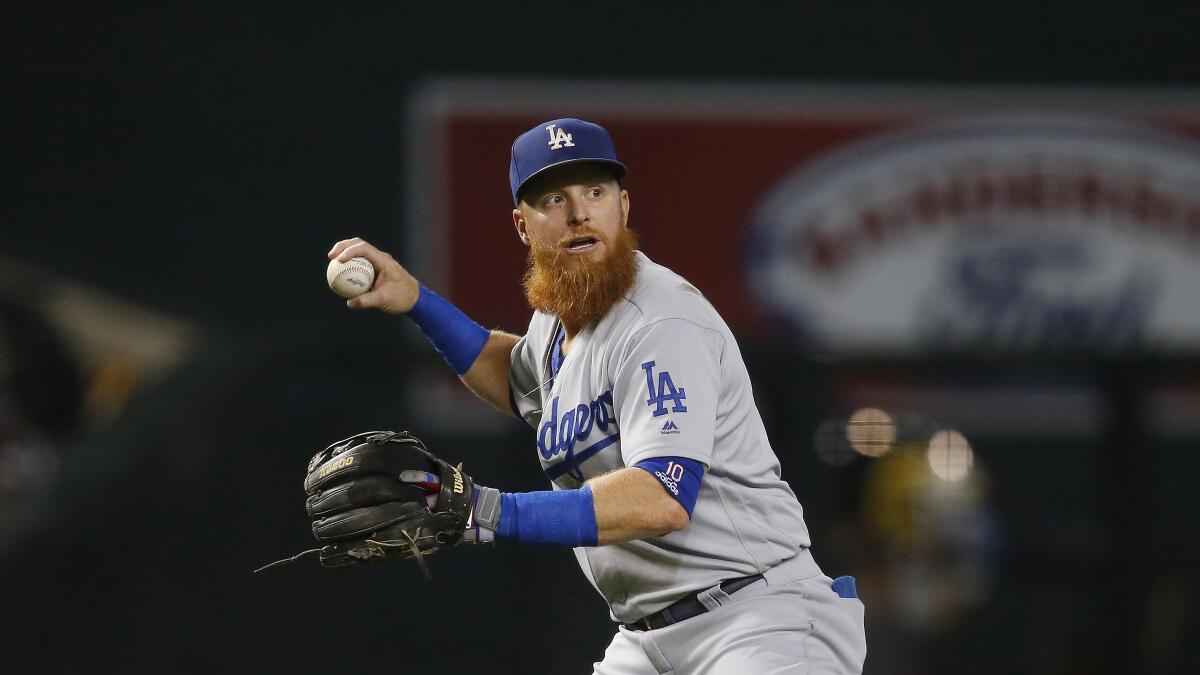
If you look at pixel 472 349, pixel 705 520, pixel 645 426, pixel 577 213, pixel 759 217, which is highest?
pixel 759 217

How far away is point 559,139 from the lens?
2768 mm

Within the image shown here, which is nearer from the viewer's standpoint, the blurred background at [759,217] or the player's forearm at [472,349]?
the player's forearm at [472,349]

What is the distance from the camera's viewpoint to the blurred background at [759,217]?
5.43 m

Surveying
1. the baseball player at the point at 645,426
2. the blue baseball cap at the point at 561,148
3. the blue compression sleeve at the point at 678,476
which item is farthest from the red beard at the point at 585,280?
the blue compression sleeve at the point at 678,476

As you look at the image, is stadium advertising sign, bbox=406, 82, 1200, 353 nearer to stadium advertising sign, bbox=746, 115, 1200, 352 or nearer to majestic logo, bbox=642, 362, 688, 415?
Result: stadium advertising sign, bbox=746, 115, 1200, 352

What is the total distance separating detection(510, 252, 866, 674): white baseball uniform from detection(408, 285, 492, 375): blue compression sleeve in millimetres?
385

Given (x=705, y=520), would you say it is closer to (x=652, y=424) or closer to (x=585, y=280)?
(x=652, y=424)

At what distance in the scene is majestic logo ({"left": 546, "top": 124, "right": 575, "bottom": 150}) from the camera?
2760mm

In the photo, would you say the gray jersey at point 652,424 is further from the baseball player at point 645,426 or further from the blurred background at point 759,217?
the blurred background at point 759,217

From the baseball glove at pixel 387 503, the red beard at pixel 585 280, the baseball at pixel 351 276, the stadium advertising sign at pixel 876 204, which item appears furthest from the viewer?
the stadium advertising sign at pixel 876 204

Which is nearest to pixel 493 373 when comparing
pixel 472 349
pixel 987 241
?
pixel 472 349

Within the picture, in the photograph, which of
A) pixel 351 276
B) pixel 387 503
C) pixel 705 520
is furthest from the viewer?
pixel 351 276

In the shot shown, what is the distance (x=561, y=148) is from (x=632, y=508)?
0.68 meters

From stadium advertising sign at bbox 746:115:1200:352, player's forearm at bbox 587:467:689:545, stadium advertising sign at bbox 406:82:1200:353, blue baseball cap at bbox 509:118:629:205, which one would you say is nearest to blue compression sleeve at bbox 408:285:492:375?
blue baseball cap at bbox 509:118:629:205
